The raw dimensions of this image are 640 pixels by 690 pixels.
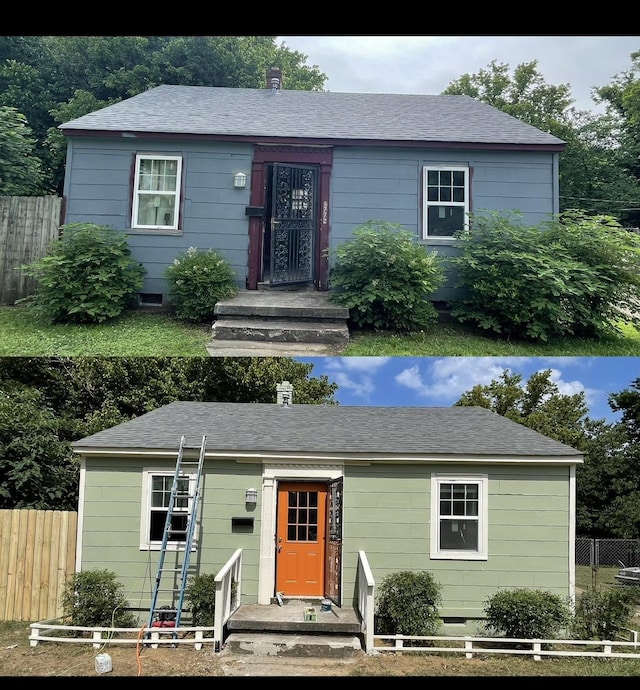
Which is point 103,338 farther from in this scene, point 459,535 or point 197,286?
point 459,535

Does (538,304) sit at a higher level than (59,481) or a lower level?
higher

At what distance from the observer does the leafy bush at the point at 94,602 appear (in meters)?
6.56

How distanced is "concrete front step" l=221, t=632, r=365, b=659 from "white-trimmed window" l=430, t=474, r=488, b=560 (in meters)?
Result: 1.59

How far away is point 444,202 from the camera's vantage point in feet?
26.0

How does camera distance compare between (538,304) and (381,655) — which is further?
(538,304)

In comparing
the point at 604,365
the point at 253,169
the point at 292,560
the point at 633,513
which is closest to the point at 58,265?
the point at 253,169

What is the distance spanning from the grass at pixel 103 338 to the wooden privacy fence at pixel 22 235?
0.97 ft

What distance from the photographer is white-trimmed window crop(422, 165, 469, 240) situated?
7.91 metres

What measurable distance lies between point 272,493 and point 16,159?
4.85 metres

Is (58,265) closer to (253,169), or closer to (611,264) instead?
(253,169)

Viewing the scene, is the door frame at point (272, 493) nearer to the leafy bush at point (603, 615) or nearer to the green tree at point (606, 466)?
the leafy bush at point (603, 615)

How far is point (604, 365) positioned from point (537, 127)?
3.65m

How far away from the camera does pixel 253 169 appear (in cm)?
803

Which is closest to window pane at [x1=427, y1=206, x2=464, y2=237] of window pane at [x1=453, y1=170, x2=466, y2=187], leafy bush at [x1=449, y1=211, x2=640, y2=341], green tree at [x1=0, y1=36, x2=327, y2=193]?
window pane at [x1=453, y1=170, x2=466, y2=187]
